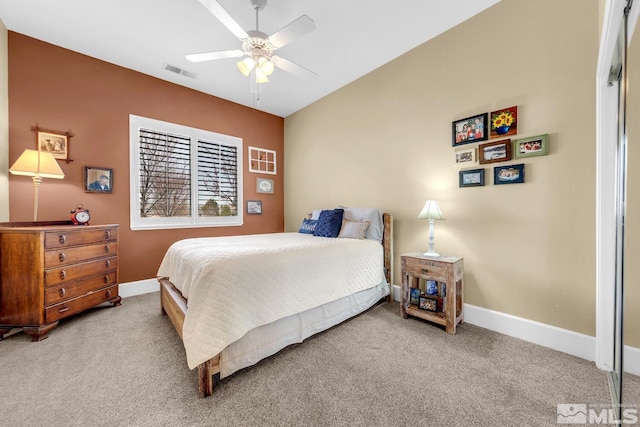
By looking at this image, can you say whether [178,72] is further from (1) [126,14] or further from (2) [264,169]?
(2) [264,169]

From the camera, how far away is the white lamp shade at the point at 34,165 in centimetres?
222

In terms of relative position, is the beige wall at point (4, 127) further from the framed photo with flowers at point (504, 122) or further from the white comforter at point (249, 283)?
the framed photo with flowers at point (504, 122)

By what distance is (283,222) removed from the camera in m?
4.79

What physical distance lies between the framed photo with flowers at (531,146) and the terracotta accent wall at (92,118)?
12.5ft

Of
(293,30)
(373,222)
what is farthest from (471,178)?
(293,30)

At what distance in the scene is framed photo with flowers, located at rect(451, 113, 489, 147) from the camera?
224 cm

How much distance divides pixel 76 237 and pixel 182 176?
1494 mm

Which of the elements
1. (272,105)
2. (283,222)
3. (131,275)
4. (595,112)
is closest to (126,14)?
(272,105)

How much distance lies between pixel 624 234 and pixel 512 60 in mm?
1574

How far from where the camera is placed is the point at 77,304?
238cm

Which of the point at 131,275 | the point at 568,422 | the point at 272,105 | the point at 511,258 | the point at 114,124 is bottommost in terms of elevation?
the point at 568,422

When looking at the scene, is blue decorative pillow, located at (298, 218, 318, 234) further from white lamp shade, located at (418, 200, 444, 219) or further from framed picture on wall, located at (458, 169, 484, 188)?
framed picture on wall, located at (458, 169, 484, 188)

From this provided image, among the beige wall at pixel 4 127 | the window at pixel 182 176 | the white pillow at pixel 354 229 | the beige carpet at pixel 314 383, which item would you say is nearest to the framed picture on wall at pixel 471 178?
the white pillow at pixel 354 229

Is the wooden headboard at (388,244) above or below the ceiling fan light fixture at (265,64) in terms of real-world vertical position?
below
